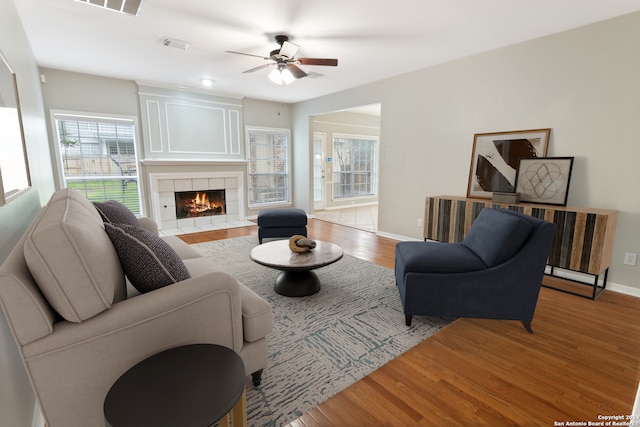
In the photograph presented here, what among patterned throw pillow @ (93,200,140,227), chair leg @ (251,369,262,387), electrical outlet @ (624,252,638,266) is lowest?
chair leg @ (251,369,262,387)

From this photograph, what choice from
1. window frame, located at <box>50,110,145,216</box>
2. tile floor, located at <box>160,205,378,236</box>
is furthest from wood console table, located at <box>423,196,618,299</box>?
window frame, located at <box>50,110,145,216</box>

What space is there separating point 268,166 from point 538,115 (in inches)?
206

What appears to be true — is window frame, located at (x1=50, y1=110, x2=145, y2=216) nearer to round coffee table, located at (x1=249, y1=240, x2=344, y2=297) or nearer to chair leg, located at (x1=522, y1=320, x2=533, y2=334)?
round coffee table, located at (x1=249, y1=240, x2=344, y2=297)

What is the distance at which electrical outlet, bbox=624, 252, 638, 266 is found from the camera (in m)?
2.92

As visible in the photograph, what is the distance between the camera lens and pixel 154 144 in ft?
18.1

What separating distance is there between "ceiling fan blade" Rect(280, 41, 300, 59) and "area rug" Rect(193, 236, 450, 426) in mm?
2461

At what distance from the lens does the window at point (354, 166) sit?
8336 millimetres

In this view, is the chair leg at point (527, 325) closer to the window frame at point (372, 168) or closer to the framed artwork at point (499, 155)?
the framed artwork at point (499, 155)

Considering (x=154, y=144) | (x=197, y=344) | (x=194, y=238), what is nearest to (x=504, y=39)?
(x=197, y=344)

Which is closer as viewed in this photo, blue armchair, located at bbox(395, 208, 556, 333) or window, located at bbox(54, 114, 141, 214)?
blue armchair, located at bbox(395, 208, 556, 333)

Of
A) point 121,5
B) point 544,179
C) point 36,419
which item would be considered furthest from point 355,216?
point 36,419

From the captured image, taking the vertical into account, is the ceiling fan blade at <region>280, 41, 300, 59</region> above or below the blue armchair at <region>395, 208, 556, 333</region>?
above

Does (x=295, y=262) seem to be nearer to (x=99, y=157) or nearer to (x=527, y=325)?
(x=527, y=325)

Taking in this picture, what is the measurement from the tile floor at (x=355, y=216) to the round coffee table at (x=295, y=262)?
294 cm
